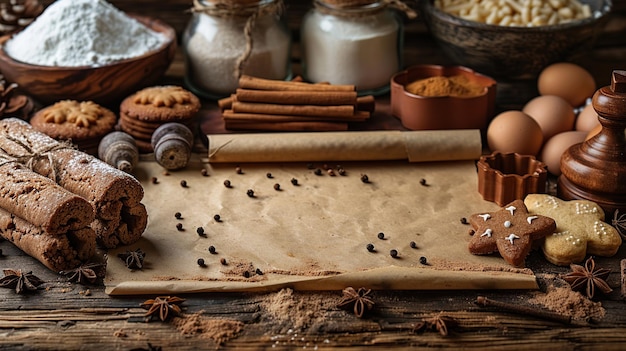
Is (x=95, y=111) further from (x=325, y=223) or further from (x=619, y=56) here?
(x=619, y=56)

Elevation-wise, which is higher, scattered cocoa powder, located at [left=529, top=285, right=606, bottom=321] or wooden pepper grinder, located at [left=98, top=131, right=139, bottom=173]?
scattered cocoa powder, located at [left=529, top=285, right=606, bottom=321]

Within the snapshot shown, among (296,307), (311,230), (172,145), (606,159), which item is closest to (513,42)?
(606,159)

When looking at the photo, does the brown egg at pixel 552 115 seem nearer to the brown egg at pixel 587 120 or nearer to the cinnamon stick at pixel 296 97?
the brown egg at pixel 587 120

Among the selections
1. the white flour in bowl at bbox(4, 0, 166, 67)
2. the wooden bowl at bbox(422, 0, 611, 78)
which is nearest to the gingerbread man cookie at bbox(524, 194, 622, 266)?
the wooden bowl at bbox(422, 0, 611, 78)

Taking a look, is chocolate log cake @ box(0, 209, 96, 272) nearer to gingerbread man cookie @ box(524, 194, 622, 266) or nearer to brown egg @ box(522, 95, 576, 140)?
gingerbread man cookie @ box(524, 194, 622, 266)

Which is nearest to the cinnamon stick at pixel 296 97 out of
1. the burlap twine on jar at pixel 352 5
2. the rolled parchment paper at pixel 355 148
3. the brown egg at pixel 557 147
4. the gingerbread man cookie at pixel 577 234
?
the rolled parchment paper at pixel 355 148
